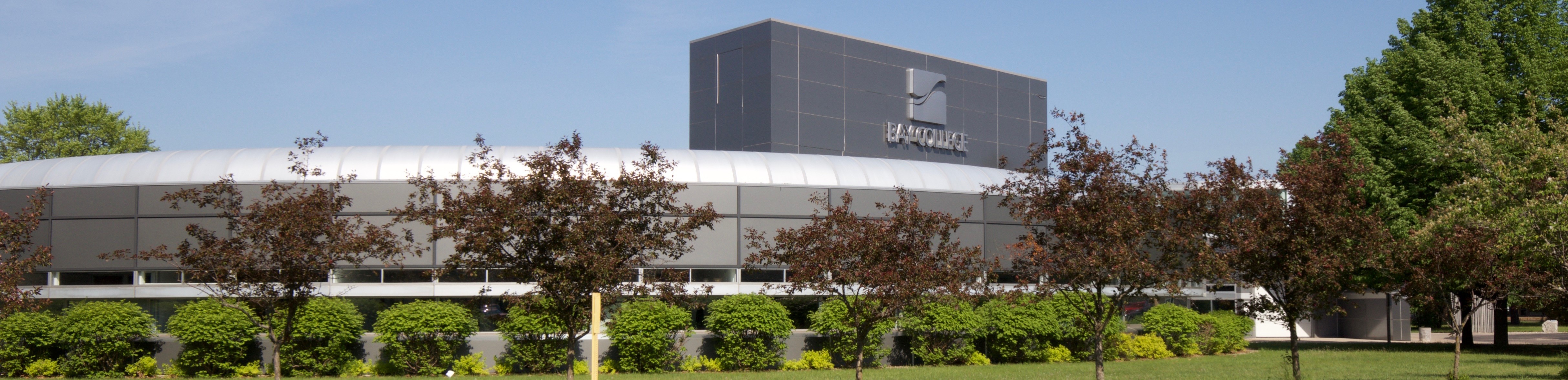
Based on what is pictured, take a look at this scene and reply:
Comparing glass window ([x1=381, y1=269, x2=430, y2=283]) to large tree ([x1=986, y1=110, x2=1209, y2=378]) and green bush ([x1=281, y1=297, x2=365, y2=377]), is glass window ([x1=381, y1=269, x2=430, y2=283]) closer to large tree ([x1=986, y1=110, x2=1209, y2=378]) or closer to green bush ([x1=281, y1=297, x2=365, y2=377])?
green bush ([x1=281, y1=297, x2=365, y2=377])

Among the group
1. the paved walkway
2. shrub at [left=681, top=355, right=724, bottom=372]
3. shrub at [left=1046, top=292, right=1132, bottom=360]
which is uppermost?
shrub at [left=1046, top=292, right=1132, bottom=360]

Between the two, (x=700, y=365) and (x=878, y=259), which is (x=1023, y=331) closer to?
(x=700, y=365)

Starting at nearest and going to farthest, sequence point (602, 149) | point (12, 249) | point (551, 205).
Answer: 1. point (551, 205)
2. point (12, 249)
3. point (602, 149)

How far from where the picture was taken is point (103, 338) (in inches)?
980

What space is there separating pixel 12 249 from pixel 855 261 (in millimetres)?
14518

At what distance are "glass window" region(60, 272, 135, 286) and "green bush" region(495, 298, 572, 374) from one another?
9.26 metres

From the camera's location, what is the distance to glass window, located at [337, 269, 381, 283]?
2681cm

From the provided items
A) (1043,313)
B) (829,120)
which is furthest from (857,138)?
(1043,313)

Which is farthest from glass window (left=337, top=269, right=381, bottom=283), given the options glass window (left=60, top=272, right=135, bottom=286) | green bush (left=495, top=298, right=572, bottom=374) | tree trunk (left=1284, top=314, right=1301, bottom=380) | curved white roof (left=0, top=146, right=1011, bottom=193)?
tree trunk (left=1284, top=314, right=1301, bottom=380)

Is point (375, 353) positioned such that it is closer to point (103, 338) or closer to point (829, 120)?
point (103, 338)

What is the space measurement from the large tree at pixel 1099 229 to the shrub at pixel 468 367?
42.6ft

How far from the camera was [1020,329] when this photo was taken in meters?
29.5

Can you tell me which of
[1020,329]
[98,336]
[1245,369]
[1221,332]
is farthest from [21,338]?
[1221,332]

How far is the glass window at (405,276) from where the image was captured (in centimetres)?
2694
